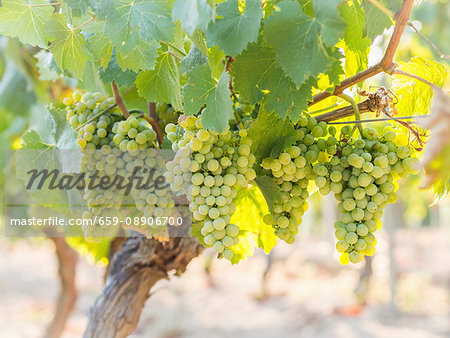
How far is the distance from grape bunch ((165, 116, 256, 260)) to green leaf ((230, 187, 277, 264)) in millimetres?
188

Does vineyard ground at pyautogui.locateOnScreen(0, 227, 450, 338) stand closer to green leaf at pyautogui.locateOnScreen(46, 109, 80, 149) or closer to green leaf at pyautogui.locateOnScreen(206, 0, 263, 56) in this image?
green leaf at pyautogui.locateOnScreen(46, 109, 80, 149)

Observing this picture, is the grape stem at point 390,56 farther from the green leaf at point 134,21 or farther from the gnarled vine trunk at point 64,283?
the gnarled vine trunk at point 64,283

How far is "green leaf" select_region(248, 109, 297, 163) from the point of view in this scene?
715 mm

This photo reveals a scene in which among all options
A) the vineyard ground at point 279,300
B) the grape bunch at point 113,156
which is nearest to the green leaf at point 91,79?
the grape bunch at point 113,156

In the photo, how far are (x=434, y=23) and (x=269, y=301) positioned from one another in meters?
4.43

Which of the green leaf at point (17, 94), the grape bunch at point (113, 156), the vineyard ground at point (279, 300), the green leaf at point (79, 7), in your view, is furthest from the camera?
the vineyard ground at point (279, 300)

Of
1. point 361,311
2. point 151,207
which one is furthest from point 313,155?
point 361,311

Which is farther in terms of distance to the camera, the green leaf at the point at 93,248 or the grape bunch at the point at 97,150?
the green leaf at the point at 93,248

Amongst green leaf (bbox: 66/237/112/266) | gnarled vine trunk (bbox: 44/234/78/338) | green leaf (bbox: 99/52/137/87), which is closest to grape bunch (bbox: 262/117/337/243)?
green leaf (bbox: 99/52/137/87)

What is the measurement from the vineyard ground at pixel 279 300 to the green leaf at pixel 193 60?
3400mm

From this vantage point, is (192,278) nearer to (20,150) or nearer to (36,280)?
(36,280)

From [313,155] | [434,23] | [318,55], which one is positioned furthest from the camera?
[434,23]

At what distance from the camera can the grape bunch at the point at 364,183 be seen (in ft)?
2.16

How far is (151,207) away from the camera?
81cm
